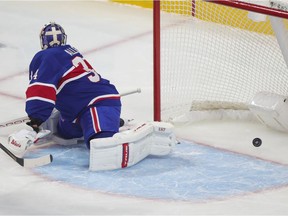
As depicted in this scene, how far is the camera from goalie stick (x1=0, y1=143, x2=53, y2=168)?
151 inches

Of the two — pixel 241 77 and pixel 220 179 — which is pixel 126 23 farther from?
pixel 220 179

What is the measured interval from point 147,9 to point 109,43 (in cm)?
84

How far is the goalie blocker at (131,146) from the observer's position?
3.81 m

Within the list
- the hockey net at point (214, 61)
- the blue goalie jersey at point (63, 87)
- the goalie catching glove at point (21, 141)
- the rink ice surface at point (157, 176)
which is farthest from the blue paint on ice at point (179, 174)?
the hockey net at point (214, 61)

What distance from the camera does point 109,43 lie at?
585 centimetres

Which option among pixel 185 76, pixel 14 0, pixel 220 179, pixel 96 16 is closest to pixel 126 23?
pixel 96 16

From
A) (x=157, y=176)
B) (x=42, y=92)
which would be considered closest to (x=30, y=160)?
(x=42, y=92)

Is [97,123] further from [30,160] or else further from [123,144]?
[30,160]

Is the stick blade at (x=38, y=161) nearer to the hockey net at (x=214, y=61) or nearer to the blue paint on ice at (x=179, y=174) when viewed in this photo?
the blue paint on ice at (x=179, y=174)

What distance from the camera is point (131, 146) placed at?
12.6 ft

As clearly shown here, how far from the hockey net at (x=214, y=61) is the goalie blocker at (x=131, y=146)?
0.37 metres

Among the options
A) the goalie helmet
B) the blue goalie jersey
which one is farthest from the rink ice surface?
the goalie helmet

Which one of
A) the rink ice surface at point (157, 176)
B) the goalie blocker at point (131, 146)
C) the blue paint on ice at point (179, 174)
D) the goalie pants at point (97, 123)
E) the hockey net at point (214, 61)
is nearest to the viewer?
the rink ice surface at point (157, 176)

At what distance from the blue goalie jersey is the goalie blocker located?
0.22 m
